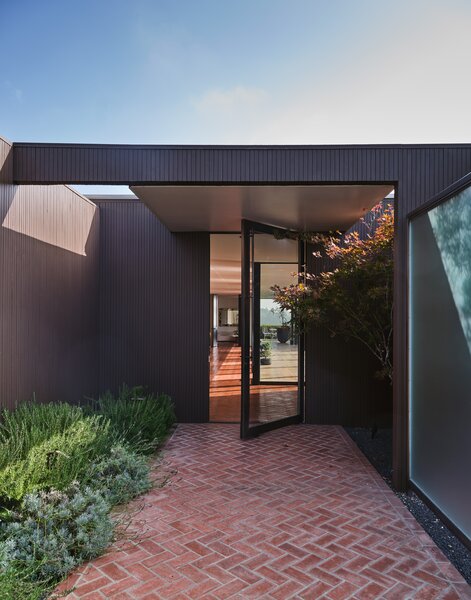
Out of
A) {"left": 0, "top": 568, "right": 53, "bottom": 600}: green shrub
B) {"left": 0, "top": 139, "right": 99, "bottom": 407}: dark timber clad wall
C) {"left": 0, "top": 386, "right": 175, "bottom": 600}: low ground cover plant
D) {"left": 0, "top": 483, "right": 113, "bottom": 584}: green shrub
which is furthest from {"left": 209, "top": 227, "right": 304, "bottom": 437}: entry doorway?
{"left": 0, "top": 568, "right": 53, "bottom": 600}: green shrub

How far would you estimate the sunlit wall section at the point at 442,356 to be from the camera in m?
3.07

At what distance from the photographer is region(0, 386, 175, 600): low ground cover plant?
103 inches

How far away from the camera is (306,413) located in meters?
6.64

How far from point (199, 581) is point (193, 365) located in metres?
4.20

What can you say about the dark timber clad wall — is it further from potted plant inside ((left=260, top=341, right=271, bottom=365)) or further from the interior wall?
the interior wall

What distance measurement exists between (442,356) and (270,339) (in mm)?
3451

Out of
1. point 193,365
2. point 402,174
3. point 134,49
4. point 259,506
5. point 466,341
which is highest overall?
point 134,49

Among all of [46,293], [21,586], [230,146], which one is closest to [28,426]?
[46,293]

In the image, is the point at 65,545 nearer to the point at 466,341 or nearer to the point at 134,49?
the point at 466,341

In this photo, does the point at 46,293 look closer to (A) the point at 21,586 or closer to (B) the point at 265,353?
(B) the point at 265,353

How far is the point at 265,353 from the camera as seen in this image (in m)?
6.73

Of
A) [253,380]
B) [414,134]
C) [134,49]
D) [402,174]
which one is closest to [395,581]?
[402,174]

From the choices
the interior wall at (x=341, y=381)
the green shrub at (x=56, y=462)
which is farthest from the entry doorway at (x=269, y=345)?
the green shrub at (x=56, y=462)

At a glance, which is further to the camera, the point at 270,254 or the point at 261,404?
the point at 270,254
